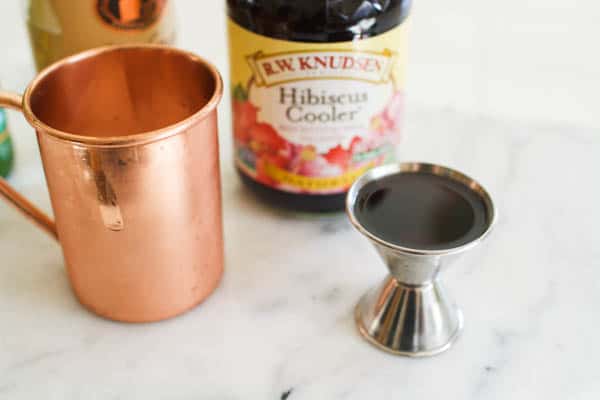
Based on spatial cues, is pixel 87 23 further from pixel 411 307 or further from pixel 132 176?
pixel 411 307

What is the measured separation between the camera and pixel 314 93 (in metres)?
0.63

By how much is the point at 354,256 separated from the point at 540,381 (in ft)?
0.63

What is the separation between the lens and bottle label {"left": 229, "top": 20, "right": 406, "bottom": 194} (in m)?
0.62

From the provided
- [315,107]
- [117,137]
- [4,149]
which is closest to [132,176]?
[117,137]

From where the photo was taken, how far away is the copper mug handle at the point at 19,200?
0.54 m

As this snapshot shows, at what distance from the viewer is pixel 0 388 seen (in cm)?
55

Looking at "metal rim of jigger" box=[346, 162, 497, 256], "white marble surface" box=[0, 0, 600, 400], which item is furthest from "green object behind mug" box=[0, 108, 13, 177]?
"metal rim of jigger" box=[346, 162, 497, 256]

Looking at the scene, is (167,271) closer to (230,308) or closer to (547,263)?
(230,308)

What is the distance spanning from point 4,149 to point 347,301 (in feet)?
1.21

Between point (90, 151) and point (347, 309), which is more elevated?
point (90, 151)

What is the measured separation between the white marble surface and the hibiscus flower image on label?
0.05 meters

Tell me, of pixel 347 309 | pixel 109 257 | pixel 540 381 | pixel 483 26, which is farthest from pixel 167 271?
pixel 483 26

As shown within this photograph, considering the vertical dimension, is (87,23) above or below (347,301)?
above

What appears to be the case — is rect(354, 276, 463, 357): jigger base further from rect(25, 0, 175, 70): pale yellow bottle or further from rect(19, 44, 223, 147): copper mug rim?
rect(25, 0, 175, 70): pale yellow bottle
